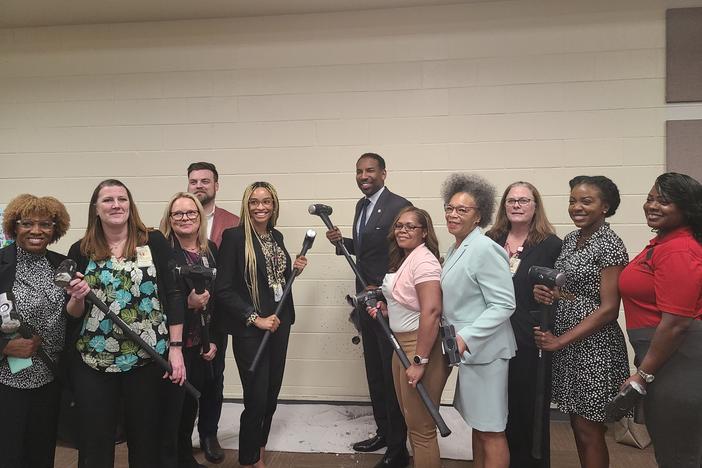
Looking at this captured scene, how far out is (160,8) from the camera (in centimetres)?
346

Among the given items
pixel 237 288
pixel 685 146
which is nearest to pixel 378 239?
pixel 237 288

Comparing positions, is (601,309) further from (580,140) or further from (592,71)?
(592,71)

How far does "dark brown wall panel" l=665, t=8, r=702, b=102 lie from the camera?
3184 millimetres

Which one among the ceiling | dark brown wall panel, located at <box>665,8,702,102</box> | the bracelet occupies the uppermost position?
the ceiling

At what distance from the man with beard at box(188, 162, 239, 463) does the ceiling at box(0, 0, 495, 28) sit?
4.37 ft

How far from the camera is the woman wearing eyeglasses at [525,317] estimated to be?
7.02ft

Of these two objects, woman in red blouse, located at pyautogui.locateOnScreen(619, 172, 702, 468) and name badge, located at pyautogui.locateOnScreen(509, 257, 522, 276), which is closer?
woman in red blouse, located at pyautogui.locateOnScreen(619, 172, 702, 468)

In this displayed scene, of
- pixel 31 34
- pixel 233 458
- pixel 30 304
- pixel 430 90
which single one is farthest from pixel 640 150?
pixel 31 34

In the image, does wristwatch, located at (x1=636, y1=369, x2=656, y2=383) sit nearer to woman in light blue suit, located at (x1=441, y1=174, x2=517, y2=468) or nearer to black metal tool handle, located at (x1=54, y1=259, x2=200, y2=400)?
woman in light blue suit, located at (x1=441, y1=174, x2=517, y2=468)

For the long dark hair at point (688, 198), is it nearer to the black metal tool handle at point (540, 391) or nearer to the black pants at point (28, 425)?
the black metal tool handle at point (540, 391)

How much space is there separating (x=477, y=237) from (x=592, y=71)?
217cm

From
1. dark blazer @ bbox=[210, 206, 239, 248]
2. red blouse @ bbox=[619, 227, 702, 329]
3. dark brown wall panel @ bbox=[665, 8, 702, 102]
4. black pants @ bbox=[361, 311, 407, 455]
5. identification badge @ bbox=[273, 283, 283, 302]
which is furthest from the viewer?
dark brown wall panel @ bbox=[665, 8, 702, 102]

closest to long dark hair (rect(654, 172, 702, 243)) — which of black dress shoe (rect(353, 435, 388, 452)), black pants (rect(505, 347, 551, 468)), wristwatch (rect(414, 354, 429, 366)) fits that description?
black pants (rect(505, 347, 551, 468))

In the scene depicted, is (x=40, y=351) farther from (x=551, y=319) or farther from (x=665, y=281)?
(x=665, y=281)
